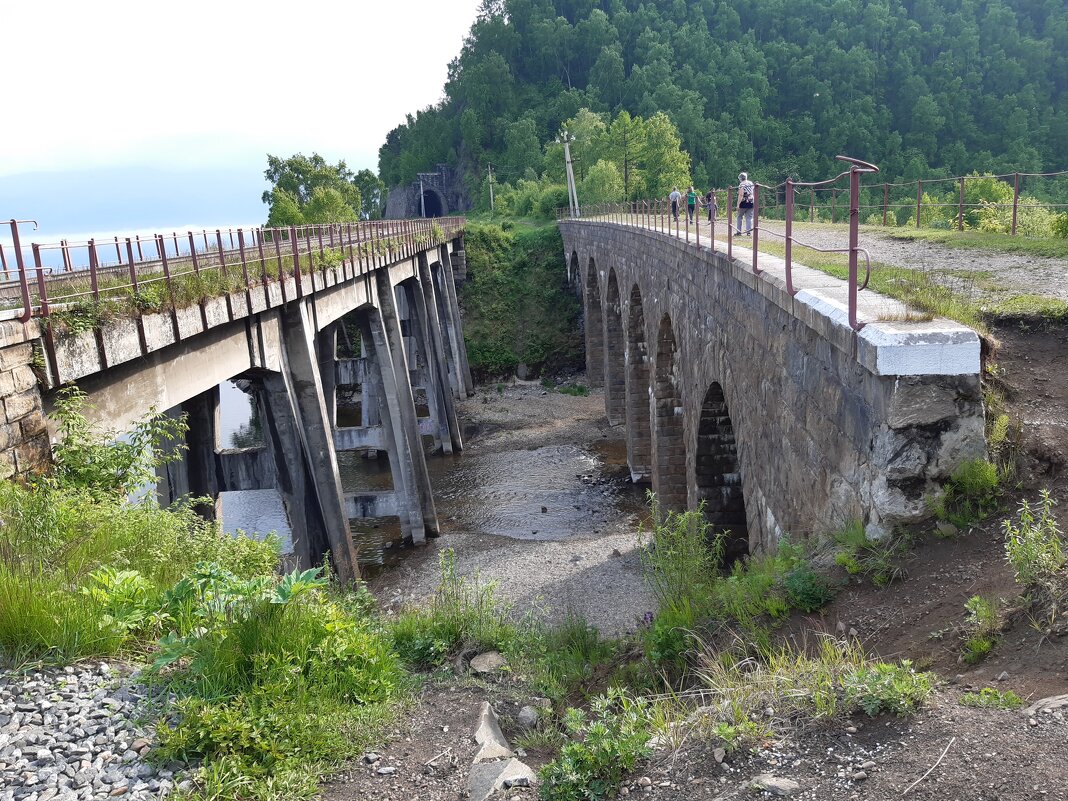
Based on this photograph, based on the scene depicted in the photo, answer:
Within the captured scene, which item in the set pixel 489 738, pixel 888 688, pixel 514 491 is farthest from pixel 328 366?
pixel 888 688

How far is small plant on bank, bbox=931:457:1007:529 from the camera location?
4676 millimetres

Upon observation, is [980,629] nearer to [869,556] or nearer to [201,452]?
[869,556]

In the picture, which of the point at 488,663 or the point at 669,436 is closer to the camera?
the point at 488,663

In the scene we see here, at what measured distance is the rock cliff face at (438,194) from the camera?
289 ft

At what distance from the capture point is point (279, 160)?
47.5 meters

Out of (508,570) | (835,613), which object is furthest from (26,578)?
(508,570)

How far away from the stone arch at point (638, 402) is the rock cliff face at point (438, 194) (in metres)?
68.9

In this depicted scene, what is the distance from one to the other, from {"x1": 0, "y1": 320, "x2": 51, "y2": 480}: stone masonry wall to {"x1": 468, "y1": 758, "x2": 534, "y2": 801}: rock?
400cm

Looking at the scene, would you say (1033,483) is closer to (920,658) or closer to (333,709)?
Answer: (920,658)

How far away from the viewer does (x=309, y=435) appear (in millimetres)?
12695

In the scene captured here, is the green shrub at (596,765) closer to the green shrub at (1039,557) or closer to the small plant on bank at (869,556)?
the small plant on bank at (869,556)

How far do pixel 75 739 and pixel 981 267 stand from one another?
357 inches

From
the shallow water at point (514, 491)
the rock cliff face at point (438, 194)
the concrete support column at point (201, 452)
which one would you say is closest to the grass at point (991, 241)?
the shallow water at point (514, 491)

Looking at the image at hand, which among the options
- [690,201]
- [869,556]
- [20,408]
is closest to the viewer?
[869,556]
